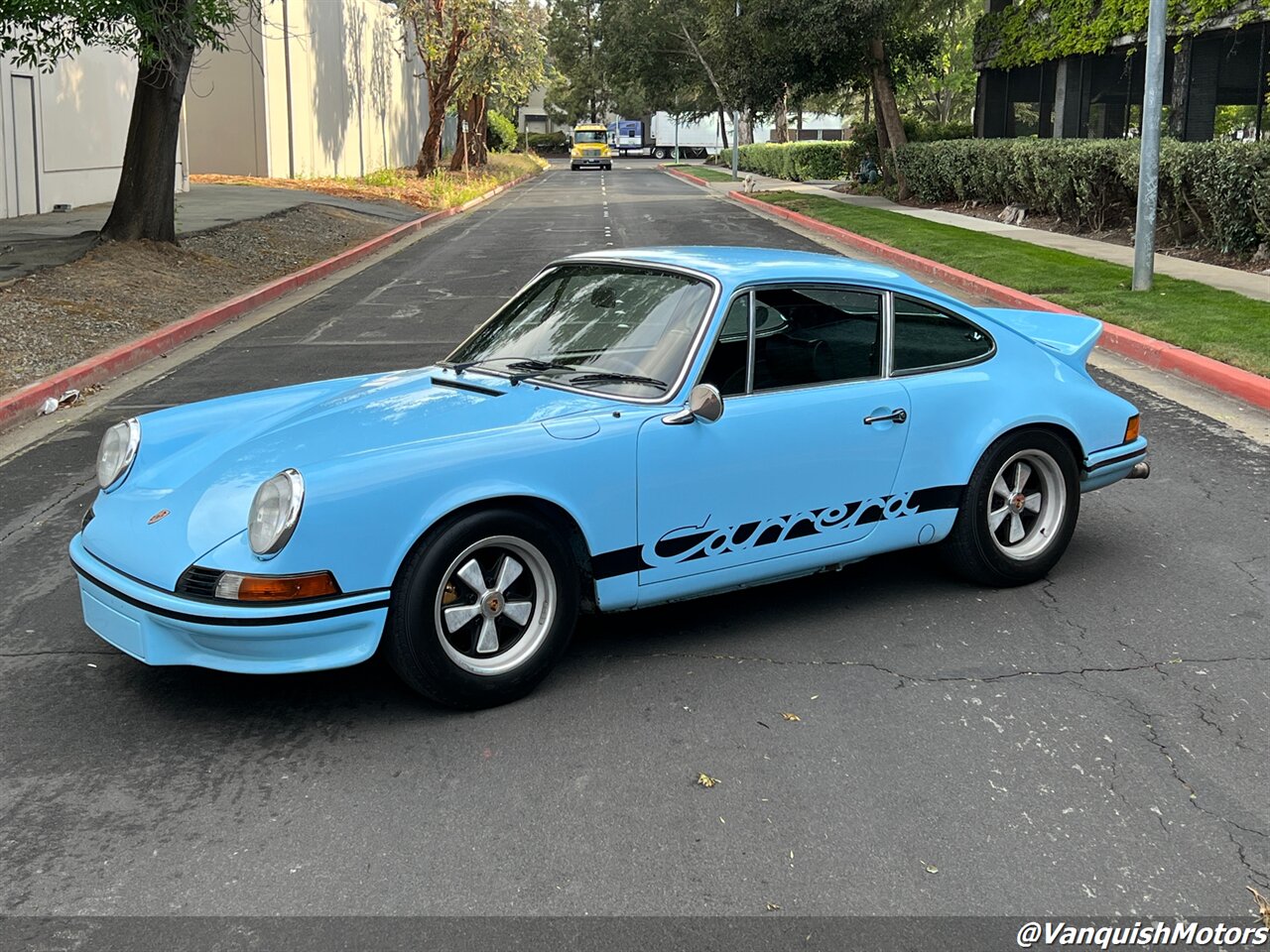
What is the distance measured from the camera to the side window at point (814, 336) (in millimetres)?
4812

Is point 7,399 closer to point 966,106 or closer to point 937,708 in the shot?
point 937,708

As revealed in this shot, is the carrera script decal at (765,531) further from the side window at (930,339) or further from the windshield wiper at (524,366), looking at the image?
the windshield wiper at (524,366)

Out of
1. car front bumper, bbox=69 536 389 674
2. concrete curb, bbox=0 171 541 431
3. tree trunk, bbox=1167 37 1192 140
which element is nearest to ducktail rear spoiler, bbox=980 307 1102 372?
car front bumper, bbox=69 536 389 674

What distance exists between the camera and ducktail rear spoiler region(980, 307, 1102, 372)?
5750 millimetres

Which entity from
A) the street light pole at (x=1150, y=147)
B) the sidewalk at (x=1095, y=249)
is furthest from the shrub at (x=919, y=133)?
the street light pole at (x=1150, y=147)

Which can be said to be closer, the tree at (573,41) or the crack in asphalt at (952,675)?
the crack in asphalt at (952,675)

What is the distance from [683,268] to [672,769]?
2002mm

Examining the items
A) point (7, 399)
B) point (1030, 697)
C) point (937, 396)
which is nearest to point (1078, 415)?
point (937, 396)

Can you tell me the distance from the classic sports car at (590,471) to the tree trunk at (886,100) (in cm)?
2674

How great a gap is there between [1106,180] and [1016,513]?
1619 centimetres

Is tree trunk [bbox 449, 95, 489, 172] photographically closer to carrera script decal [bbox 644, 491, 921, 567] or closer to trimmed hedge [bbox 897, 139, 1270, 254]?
trimmed hedge [bbox 897, 139, 1270, 254]

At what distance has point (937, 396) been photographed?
5074 millimetres

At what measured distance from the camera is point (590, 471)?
4277 millimetres

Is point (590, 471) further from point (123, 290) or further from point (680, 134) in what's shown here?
point (680, 134)
